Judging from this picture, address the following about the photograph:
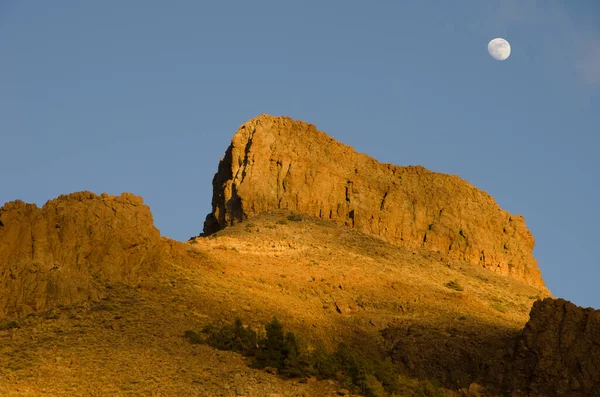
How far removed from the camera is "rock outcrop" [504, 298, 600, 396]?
4975cm

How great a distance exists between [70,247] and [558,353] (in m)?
25.4

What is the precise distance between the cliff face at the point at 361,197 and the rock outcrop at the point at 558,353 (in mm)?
34232

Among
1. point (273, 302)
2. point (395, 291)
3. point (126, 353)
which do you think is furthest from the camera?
point (395, 291)

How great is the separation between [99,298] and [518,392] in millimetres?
21293

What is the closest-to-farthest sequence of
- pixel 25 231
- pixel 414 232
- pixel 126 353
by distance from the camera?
1. pixel 126 353
2. pixel 25 231
3. pixel 414 232

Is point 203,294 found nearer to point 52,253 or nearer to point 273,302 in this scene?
point 273,302

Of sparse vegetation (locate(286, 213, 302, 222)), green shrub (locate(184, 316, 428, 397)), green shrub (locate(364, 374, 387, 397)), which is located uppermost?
sparse vegetation (locate(286, 213, 302, 222))

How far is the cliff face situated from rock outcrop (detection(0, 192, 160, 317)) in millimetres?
28339

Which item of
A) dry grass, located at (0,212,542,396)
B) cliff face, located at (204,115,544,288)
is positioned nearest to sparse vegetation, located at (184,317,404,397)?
dry grass, located at (0,212,542,396)

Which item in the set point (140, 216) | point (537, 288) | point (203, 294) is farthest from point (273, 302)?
point (537, 288)

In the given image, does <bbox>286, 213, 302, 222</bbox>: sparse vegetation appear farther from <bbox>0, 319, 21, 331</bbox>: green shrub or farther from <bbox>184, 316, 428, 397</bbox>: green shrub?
<bbox>0, 319, 21, 331</bbox>: green shrub

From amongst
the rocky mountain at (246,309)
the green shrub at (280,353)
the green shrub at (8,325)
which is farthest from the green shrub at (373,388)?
the green shrub at (8,325)

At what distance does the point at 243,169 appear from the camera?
291 feet

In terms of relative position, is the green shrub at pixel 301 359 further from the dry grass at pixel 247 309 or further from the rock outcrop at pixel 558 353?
the rock outcrop at pixel 558 353
